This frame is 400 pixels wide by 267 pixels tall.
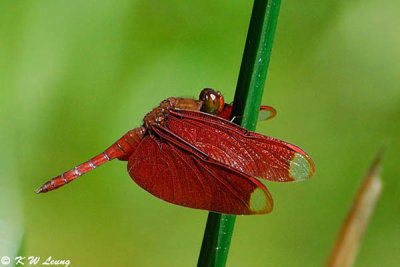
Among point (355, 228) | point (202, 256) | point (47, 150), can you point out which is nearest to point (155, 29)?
point (47, 150)

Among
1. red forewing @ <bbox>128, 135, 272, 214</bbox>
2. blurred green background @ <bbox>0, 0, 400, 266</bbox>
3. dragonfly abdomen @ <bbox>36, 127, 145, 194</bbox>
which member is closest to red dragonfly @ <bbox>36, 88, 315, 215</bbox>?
red forewing @ <bbox>128, 135, 272, 214</bbox>

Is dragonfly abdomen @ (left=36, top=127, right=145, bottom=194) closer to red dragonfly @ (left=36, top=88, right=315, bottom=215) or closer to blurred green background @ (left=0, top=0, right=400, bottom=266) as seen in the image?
red dragonfly @ (left=36, top=88, right=315, bottom=215)

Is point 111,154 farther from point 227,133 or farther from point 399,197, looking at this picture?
point 399,197

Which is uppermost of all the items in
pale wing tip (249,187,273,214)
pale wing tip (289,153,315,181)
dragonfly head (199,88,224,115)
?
dragonfly head (199,88,224,115)

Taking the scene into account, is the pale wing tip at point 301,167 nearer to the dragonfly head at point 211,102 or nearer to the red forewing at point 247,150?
the red forewing at point 247,150

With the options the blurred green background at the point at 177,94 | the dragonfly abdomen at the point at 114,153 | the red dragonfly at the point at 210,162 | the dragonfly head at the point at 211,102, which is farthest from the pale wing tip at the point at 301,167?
the blurred green background at the point at 177,94

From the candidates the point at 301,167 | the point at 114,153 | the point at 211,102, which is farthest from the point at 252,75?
the point at 114,153
